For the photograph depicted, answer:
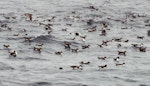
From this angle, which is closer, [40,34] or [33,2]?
[40,34]

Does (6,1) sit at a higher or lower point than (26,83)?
higher

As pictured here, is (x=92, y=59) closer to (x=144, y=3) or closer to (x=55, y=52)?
(x=55, y=52)

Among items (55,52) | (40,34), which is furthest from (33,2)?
(55,52)

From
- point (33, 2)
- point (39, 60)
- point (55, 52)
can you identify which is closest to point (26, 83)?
point (39, 60)

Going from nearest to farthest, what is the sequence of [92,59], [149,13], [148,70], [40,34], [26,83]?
1. [26,83]
2. [148,70]
3. [92,59]
4. [40,34]
5. [149,13]

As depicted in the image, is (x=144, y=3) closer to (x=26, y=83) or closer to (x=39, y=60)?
(x=39, y=60)

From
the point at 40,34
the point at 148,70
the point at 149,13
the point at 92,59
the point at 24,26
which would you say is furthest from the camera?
the point at 149,13
